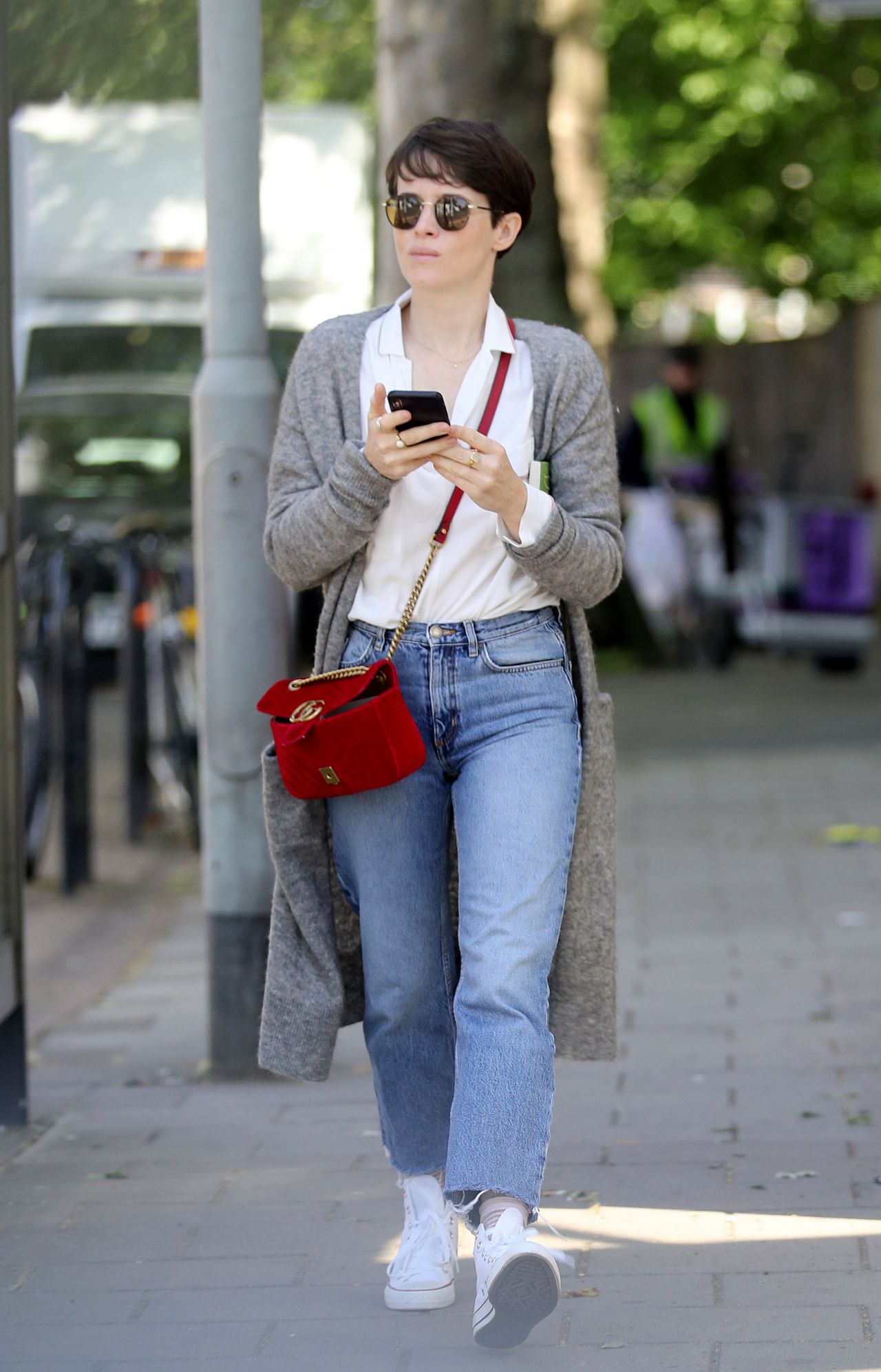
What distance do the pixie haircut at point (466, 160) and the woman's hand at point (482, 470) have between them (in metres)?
0.47

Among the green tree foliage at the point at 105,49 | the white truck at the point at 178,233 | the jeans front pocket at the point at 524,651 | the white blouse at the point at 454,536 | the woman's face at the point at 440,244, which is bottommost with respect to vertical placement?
the jeans front pocket at the point at 524,651

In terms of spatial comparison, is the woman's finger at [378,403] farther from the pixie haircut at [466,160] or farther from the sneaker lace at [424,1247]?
the sneaker lace at [424,1247]

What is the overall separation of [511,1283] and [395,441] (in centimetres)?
126

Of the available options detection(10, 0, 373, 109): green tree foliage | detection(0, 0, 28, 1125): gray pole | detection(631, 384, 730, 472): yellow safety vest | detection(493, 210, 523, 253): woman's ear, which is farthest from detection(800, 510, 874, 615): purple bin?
detection(493, 210, 523, 253): woman's ear

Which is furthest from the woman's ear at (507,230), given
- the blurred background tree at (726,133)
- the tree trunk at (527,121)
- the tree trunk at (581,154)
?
the blurred background tree at (726,133)

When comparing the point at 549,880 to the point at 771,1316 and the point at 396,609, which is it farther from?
the point at 771,1316

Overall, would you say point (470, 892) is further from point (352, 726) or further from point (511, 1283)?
point (511, 1283)

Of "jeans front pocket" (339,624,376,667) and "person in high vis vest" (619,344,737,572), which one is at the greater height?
"person in high vis vest" (619,344,737,572)

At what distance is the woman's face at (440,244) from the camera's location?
3.29m

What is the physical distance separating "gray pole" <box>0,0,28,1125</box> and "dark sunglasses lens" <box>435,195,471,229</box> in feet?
4.79

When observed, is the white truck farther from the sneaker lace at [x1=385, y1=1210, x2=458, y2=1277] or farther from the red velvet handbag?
the sneaker lace at [x1=385, y1=1210, x2=458, y2=1277]

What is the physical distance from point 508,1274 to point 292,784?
2.71 feet

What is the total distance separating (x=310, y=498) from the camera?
129 inches

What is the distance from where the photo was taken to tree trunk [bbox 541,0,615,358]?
42.2ft
